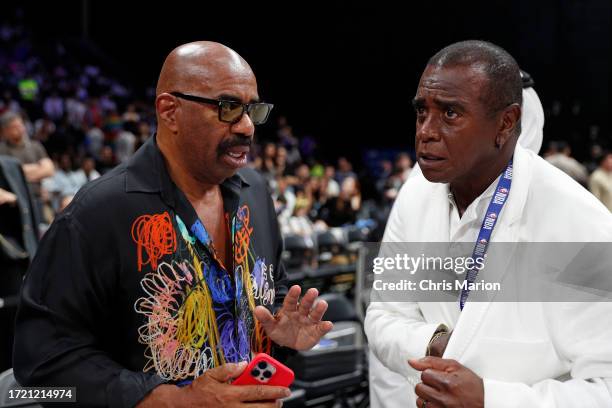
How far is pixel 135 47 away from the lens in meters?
21.0

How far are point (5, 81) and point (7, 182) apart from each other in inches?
477

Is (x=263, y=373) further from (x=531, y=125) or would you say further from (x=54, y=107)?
(x=54, y=107)

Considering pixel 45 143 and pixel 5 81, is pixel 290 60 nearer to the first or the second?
pixel 5 81

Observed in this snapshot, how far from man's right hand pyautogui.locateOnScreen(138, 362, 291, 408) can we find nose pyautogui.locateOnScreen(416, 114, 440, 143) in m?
0.70

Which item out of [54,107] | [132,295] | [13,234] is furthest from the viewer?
[54,107]

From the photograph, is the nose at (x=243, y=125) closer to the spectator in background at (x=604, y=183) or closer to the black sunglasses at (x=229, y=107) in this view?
the black sunglasses at (x=229, y=107)

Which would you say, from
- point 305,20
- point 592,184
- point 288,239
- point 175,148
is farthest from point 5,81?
point 175,148

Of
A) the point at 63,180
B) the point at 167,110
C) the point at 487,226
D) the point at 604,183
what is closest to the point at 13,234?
the point at 167,110

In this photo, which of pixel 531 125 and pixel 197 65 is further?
pixel 531 125

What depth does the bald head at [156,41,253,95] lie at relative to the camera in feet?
6.17

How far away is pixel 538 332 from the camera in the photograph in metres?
1.56

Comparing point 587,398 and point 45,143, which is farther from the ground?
point 587,398

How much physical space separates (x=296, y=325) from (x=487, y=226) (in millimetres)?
583

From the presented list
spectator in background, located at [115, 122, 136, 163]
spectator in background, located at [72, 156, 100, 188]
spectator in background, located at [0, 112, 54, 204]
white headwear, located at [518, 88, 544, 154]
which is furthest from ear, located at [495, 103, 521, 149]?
spectator in background, located at [115, 122, 136, 163]
